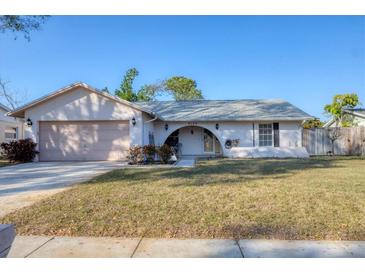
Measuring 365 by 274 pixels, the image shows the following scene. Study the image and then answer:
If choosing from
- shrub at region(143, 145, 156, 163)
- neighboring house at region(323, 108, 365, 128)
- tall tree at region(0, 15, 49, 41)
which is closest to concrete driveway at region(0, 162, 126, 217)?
shrub at region(143, 145, 156, 163)

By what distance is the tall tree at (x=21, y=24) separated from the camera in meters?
15.6

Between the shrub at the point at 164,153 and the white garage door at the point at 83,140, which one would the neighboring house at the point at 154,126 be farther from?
the shrub at the point at 164,153

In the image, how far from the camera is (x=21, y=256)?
151 inches

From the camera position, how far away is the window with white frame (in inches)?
1008

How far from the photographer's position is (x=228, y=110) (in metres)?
21.8

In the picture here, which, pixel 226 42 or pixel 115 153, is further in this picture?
pixel 226 42

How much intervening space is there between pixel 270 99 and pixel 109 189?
766 inches

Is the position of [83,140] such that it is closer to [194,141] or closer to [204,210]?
[194,141]

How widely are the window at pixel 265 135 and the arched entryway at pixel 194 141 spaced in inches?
114

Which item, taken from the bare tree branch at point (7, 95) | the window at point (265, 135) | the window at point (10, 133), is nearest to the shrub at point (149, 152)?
the window at point (265, 135)

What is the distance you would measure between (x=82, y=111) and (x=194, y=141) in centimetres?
795

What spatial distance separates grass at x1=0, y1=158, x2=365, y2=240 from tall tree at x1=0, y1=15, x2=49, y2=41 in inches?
433

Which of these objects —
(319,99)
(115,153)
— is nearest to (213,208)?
(115,153)
